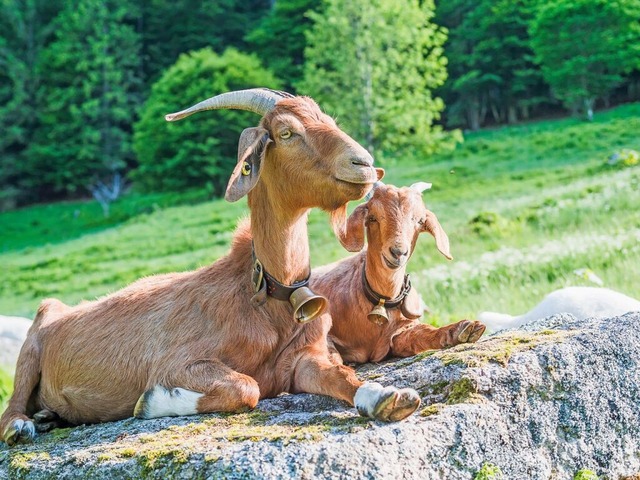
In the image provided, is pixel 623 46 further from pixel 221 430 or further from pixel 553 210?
pixel 221 430

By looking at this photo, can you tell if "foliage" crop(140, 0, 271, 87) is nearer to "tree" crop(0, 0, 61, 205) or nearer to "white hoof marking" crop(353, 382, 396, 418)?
"tree" crop(0, 0, 61, 205)

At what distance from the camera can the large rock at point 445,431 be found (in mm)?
3422

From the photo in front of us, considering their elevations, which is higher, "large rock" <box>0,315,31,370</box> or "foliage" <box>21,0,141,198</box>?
"foliage" <box>21,0,141,198</box>

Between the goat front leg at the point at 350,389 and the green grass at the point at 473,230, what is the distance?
3.61m

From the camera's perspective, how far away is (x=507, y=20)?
46.0 metres

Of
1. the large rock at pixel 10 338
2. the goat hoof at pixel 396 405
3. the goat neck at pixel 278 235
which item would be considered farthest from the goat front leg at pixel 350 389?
the large rock at pixel 10 338

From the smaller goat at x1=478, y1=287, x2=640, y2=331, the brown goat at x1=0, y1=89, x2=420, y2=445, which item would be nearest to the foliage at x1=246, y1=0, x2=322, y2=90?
the smaller goat at x1=478, y1=287, x2=640, y2=331

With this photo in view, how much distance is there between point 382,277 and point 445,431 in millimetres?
1857

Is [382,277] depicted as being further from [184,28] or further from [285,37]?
[184,28]

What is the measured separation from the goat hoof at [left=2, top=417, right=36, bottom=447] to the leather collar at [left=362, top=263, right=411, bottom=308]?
8.01 ft

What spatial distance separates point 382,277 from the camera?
5.33m

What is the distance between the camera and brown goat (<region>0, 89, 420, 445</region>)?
4.40 metres

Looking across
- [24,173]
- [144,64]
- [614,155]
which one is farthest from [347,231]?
[144,64]

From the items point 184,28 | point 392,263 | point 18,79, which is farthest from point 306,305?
point 184,28
